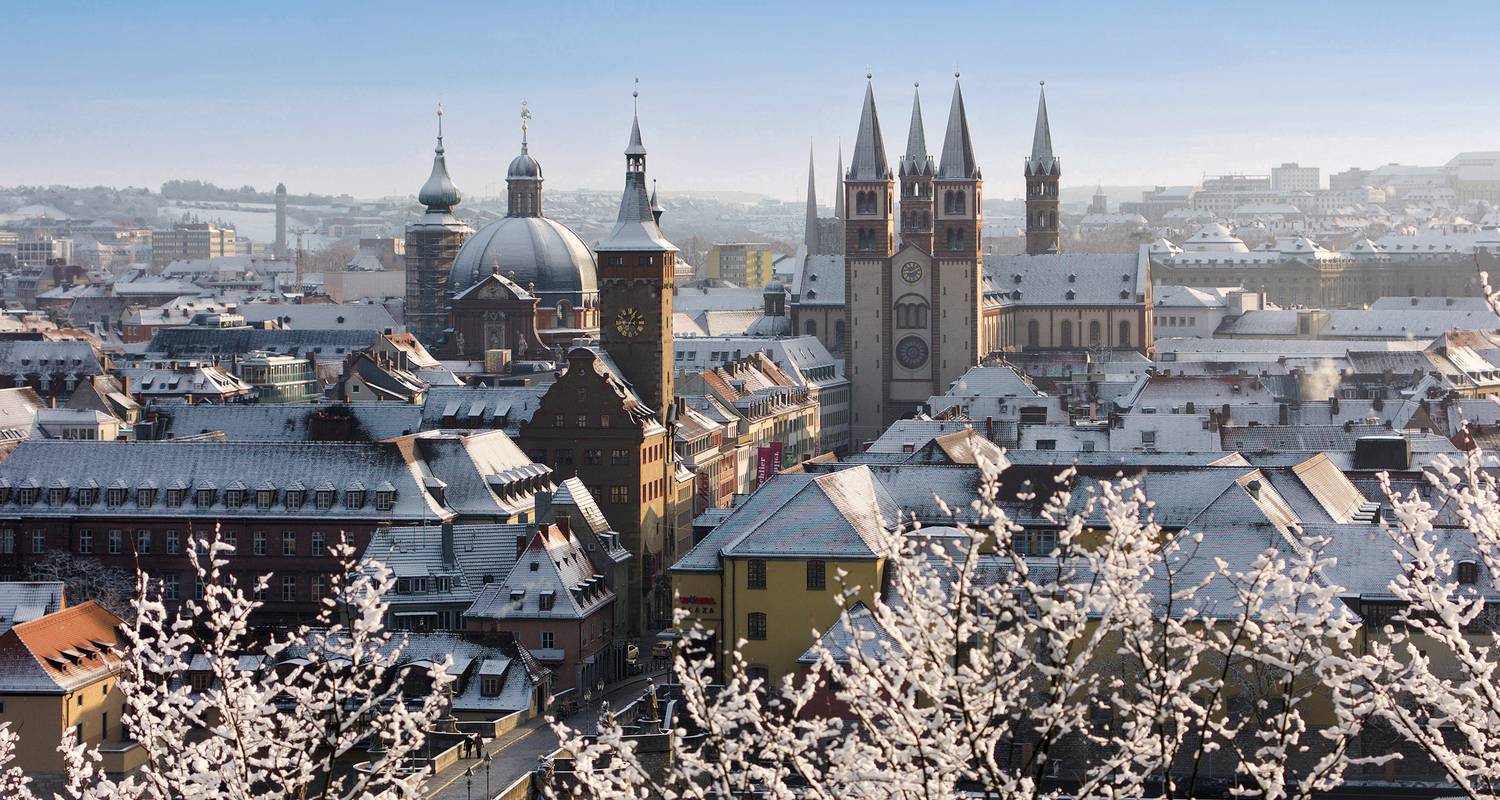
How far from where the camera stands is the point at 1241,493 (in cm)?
7338

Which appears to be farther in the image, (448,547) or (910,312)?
(910,312)

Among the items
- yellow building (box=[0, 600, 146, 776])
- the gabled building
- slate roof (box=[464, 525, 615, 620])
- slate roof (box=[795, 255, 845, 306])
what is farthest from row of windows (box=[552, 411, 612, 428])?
slate roof (box=[795, 255, 845, 306])

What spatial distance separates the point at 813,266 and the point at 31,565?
94.8 meters

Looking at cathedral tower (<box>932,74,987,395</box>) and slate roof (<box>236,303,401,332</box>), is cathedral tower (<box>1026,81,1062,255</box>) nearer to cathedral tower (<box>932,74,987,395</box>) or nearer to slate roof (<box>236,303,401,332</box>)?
cathedral tower (<box>932,74,987,395</box>)

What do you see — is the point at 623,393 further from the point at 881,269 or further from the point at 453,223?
the point at 453,223

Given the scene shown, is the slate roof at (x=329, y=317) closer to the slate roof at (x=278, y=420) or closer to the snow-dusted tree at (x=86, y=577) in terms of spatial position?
the slate roof at (x=278, y=420)

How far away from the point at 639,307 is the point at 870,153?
2630 inches

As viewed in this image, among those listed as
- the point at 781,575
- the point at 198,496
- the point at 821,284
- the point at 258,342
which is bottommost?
the point at 781,575

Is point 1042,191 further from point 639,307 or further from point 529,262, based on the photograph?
point 639,307

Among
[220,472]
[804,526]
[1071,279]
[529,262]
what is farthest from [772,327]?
[804,526]

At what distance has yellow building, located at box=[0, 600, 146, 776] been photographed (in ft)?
217

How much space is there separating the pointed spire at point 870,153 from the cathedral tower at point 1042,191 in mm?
22498

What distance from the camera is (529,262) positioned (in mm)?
159250

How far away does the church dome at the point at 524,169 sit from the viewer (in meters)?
172
